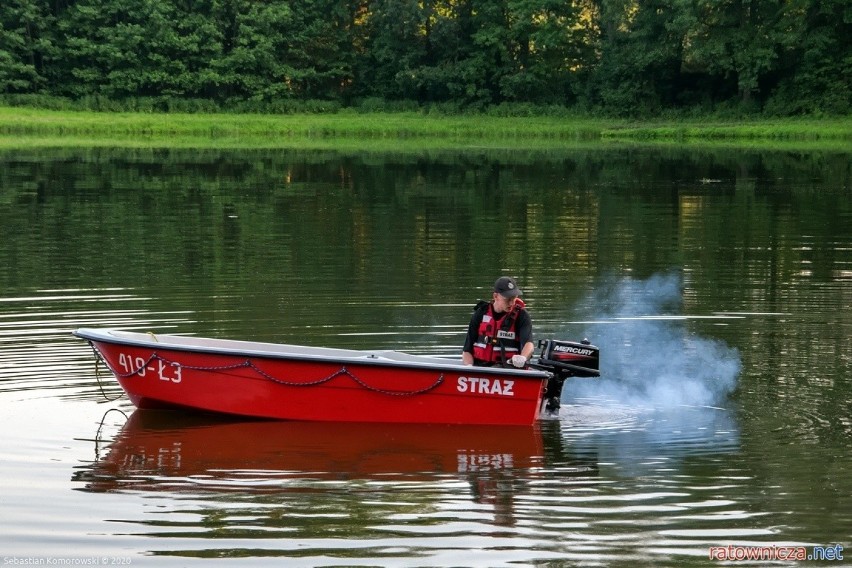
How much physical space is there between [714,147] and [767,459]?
143 feet

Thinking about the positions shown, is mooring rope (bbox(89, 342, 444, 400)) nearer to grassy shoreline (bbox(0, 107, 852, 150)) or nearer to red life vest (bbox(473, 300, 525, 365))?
red life vest (bbox(473, 300, 525, 365))

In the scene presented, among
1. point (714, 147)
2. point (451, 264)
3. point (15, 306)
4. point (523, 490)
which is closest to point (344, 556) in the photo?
point (523, 490)

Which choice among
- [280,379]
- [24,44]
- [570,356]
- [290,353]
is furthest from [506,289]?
[24,44]

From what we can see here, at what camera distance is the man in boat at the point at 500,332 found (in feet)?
39.1

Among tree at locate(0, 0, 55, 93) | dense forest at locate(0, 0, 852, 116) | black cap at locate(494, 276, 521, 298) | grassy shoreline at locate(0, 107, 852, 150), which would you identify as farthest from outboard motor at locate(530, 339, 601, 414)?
tree at locate(0, 0, 55, 93)

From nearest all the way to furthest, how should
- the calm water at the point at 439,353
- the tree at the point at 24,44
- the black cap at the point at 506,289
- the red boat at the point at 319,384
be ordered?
the calm water at the point at 439,353
the red boat at the point at 319,384
the black cap at the point at 506,289
the tree at the point at 24,44

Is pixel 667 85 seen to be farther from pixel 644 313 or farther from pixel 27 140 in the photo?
pixel 644 313

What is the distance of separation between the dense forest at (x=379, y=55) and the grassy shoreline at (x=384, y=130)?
3.21 m

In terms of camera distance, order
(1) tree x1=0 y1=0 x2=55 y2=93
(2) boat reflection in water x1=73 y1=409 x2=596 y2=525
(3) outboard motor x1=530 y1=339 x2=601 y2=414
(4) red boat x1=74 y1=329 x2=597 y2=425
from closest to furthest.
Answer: (2) boat reflection in water x1=73 y1=409 x2=596 y2=525 → (4) red boat x1=74 y1=329 x2=597 y2=425 → (3) outboard motor x1=530 y1=339 x2=601 y2=414 → (1) tree x1=0 y1=0 x2=55 y2=93

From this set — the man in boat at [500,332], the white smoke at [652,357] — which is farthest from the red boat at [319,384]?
the white smoke at [652,357]

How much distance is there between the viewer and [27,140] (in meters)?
54.6

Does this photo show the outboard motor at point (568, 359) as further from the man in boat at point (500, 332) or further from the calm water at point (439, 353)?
the calm water at point (439, 353)

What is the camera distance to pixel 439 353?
1468cm

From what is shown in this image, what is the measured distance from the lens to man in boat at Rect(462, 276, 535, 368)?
11.9 m
